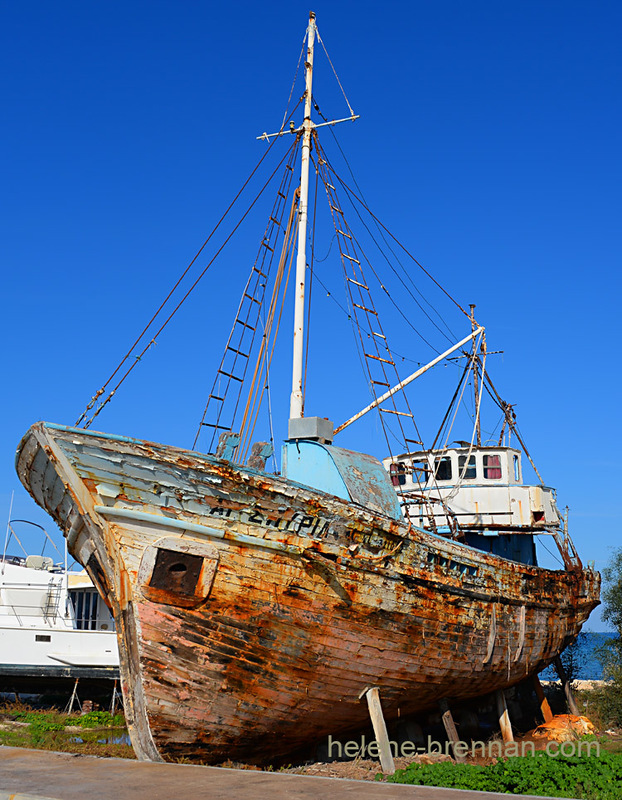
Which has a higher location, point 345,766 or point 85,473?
point 85,473

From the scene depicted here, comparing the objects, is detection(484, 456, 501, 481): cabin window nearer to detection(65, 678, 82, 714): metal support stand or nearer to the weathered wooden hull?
the weathered wooden hull

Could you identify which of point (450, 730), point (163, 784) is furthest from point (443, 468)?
point (163, 784)

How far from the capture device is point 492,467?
1862 centimetres

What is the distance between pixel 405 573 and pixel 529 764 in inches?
123

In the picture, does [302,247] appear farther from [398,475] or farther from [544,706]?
[544,706]

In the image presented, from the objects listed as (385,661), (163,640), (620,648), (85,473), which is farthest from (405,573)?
(620,648)

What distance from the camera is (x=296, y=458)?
12.5 m

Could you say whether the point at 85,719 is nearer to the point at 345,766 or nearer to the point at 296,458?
the point at 345,766

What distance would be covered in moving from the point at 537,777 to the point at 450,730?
446cm

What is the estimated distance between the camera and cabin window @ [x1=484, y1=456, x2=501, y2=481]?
18578 millimetres

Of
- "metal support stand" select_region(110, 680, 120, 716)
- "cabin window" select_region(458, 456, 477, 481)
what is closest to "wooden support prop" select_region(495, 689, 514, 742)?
"cabin window" select_region(458, 456, 477, 481)

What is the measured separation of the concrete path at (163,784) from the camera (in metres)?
7.00

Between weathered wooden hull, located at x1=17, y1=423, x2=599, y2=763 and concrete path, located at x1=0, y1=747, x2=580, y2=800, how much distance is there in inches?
43.9

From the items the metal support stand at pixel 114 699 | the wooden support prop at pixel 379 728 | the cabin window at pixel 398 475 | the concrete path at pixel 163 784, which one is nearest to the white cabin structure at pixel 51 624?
the metal support stand at pixel 114 699
